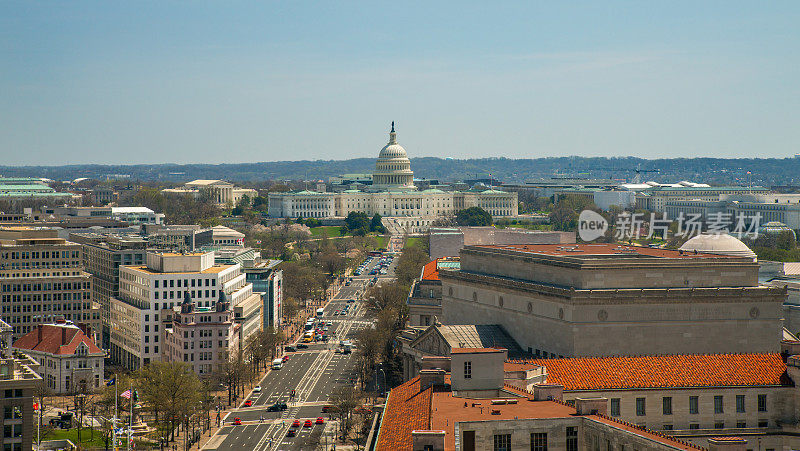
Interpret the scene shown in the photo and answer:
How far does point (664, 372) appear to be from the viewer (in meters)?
59.6

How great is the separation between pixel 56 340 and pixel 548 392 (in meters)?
77.0

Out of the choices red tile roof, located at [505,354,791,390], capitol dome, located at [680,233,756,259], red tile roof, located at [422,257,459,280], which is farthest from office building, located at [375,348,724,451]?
capitol dome, located at [680,233,756,259]

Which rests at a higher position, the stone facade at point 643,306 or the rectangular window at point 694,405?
the stone facade at point 643,306

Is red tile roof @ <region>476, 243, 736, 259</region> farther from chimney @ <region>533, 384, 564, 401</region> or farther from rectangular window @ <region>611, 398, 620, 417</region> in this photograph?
chimney @ <region>533, 384, 564, 401</region>

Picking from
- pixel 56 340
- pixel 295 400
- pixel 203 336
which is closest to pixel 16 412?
pixel 295 400

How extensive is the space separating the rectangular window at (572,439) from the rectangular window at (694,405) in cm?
1371

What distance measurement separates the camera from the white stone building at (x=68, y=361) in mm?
116000

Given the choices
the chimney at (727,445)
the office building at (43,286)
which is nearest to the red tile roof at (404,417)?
the chimney at (727,445)

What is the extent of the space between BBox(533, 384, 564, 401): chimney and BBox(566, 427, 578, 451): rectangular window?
513 cm

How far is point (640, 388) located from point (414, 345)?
25.0 meters

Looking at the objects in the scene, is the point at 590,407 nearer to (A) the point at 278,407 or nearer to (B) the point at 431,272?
(A) the point at 278,407

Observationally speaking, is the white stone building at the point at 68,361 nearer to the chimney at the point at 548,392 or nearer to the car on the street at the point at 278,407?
the car on the street at the point at 278,407

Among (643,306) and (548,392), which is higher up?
(643,306)

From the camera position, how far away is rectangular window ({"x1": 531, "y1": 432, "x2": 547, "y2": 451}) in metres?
45.5
